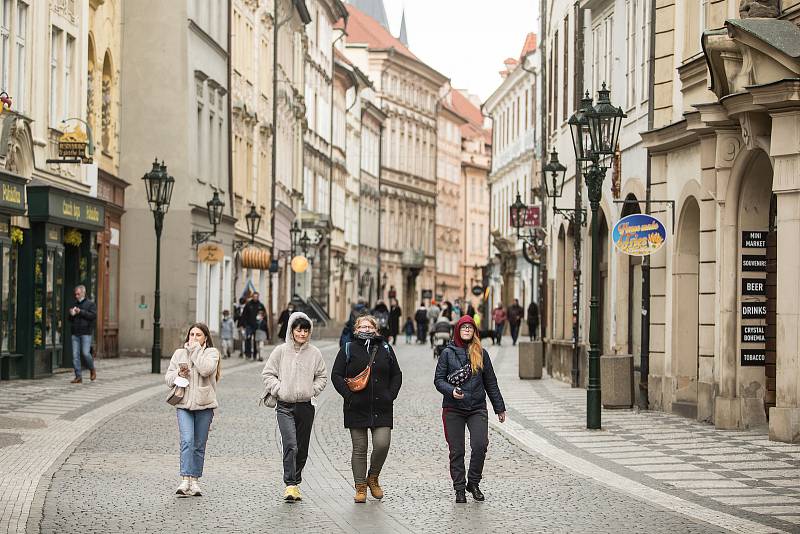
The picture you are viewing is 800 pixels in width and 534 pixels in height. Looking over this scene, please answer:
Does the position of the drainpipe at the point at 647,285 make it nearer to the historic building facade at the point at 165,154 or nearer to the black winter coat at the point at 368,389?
the black winter coat at the point at 368,389

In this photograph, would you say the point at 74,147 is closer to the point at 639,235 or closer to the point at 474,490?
the point at 639,235

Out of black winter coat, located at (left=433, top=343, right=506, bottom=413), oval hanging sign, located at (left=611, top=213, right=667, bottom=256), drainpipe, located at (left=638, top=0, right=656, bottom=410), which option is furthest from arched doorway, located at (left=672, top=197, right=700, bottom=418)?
black winter coat, located at (left=433, top=343, right=506, bottom=413)

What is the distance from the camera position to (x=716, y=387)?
2212 centimetres

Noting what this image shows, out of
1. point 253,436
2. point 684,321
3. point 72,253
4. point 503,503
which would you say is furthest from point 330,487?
point 72,253

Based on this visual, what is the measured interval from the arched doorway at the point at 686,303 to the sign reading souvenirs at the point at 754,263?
95.0 inches

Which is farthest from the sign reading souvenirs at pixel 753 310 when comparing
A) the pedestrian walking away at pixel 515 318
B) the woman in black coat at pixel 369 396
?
the pedestrian walking away at pixel 515 318

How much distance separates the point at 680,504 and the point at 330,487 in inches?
125

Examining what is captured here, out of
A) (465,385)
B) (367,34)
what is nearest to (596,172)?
(465,385)

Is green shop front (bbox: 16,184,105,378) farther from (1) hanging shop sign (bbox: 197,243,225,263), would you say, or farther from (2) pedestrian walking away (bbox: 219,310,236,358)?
(2) pedestrian walking away (bbox: 219,310,236,358)

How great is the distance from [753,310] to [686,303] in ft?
8.92

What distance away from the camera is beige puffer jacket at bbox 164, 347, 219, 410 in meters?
14.2

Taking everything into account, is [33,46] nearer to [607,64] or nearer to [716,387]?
[607,64]

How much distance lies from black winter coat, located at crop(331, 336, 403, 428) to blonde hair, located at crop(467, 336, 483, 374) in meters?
0.69

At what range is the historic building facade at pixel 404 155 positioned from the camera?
4193 inches
